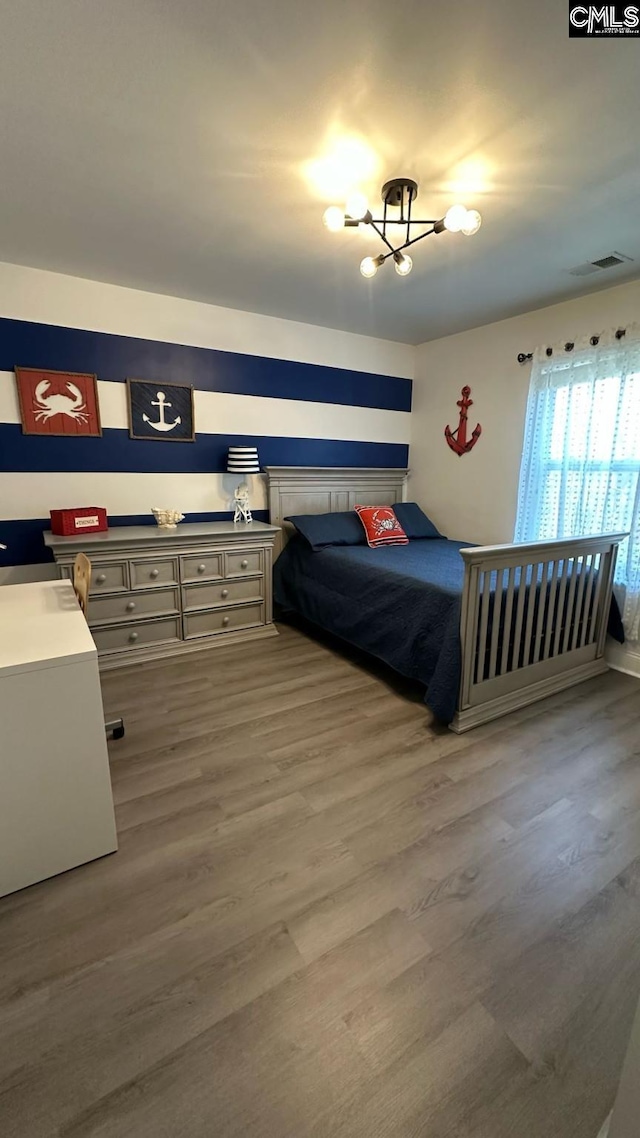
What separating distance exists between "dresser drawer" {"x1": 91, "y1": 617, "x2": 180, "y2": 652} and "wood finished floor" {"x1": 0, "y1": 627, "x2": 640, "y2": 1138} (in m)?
0.93

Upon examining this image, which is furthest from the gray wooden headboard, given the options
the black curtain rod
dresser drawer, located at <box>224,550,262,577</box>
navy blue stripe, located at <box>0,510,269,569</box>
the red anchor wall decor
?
navy blue stripe, located at <box>0,510,269,569</box>

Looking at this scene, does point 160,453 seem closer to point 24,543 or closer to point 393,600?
point 24,543

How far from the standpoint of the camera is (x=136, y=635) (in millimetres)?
2965

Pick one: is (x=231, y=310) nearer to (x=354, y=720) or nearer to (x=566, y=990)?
(x=354, y=720)

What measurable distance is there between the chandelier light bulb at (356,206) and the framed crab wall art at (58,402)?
6.52 feet

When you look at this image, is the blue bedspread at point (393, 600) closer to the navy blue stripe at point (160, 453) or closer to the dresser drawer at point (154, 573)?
the navy blue stripe at point (160, 453)

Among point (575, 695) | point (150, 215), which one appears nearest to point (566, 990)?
point (575, 695)

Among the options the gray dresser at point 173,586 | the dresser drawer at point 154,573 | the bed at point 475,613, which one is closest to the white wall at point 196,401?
the gray dresser at point 173,586

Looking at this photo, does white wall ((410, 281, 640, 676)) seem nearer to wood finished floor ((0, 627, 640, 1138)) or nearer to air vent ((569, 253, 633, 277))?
air vent ((569, 253, 633, 277))

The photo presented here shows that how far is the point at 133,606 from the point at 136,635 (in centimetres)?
19

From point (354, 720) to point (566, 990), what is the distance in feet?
4.29

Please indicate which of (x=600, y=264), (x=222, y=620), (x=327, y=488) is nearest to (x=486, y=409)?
(x=600, y=264)

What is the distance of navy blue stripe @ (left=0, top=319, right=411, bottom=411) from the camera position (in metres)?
2.78

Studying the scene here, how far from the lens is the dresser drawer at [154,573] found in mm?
2898
